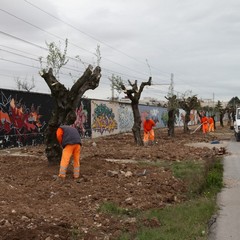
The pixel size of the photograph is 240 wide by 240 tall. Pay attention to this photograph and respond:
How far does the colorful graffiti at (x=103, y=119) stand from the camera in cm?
Result: 2914

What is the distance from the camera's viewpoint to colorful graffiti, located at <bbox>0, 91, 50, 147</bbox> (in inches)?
716

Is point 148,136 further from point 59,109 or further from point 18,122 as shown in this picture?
point 59,109

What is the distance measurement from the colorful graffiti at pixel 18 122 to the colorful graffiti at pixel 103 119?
7826 mm

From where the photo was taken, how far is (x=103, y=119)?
30.9 metres

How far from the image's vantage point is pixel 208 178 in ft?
33.3

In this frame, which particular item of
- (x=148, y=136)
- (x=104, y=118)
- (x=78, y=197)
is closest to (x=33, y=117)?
(x=148, y=136)

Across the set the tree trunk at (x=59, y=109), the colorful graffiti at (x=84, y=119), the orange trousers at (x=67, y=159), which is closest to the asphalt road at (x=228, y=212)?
the orange trousers at (x=67, y=159)

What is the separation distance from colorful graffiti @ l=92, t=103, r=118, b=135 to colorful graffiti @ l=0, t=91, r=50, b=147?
783 cm

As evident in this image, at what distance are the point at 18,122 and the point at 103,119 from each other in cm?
1215

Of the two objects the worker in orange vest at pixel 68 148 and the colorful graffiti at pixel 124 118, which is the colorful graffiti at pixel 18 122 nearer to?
the worker in orange vest at pixel 68 148

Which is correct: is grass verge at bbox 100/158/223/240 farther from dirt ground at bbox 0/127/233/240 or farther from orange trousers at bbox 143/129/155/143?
orange trousers at bbox 143/129/155/143

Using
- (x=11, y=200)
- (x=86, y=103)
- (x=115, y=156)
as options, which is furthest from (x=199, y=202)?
(x=86, y=103)

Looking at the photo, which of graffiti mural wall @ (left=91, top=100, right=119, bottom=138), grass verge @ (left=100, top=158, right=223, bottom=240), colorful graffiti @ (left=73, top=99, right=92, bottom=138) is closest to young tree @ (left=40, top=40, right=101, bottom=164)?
grass verge @ (left=100, top=158, right=223, bottom=240)

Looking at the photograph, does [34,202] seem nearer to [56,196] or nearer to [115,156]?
[56,196]
